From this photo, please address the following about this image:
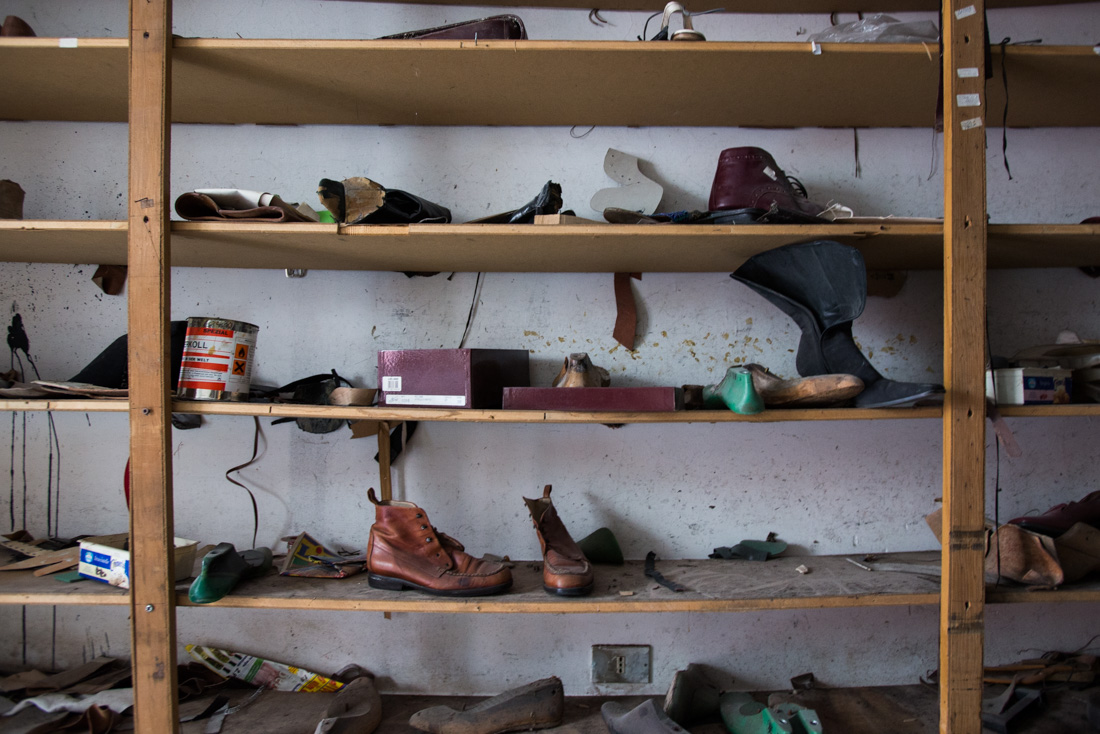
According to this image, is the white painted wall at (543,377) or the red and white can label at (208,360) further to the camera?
the white painted wall at (543,377)

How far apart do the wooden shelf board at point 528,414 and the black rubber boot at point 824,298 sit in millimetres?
56

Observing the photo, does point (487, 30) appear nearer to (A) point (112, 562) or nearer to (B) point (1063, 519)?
(A) point (112, 562)

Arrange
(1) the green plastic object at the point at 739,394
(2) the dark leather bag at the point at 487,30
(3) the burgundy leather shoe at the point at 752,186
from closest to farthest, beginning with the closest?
(1) the green plastic object at the point at 739,394 → (2) the dark leather bag at the point at 487,30 → (3) the burgundy leather shoe at the point at 752,186

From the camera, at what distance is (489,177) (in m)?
1.84

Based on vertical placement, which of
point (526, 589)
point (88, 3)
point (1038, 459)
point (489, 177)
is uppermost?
point (88, 3)

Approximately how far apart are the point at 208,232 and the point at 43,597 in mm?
946

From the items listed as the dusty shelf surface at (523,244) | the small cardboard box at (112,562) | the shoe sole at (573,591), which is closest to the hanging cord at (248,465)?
the small cardboard box at (112,562)

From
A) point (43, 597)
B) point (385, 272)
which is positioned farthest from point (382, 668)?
point (385, 272)

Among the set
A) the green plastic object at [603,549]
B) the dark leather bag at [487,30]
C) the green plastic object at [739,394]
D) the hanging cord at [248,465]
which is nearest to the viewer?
the green plastic object at [739,394]

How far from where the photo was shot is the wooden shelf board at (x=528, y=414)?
1.34 metres

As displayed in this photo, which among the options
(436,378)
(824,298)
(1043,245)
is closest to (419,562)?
(436,378)

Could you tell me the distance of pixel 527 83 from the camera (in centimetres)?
154

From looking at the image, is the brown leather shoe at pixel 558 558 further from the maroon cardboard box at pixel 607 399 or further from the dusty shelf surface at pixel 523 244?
the dusty shelf surface at pixel 523 244

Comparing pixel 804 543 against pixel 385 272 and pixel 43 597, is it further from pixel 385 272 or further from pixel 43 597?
pixel 43 597
